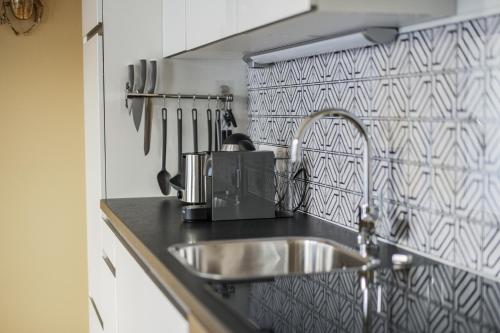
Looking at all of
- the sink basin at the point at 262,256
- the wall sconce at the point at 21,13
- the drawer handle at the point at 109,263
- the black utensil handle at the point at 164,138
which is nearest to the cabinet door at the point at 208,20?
the black utensil handle at the point at 164,138

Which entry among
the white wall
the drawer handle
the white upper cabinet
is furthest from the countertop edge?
the white upper cabinet

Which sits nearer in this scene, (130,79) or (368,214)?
(368,214)

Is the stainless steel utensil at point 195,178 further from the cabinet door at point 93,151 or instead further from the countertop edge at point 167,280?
the cabinet door at point 93,151

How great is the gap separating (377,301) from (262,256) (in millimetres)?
658

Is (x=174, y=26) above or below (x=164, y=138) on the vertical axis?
above

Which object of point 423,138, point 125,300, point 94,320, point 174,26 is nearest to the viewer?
point 423,138

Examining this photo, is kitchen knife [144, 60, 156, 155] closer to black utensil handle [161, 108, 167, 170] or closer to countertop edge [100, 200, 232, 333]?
black utensil handle [161, 108, 167, 170]

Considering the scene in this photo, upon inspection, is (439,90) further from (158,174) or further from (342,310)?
(158,174)

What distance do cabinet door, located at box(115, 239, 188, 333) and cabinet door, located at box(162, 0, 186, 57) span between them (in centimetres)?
82

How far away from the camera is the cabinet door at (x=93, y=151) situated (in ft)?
9.50

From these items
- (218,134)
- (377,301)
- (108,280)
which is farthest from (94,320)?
(377,301)

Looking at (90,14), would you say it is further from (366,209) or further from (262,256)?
(366,209)

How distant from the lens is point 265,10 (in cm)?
177

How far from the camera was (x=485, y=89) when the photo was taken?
1537 millimetres
